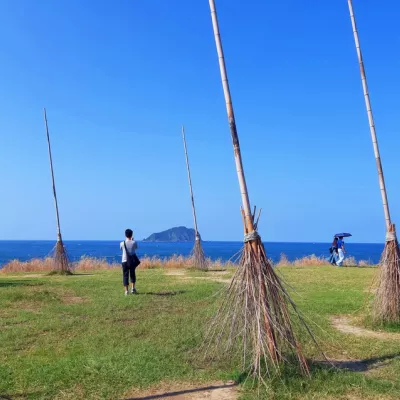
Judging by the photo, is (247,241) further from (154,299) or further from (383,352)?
(154,299)

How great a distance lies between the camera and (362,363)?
542 centimetres

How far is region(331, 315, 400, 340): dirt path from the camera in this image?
22.2ft

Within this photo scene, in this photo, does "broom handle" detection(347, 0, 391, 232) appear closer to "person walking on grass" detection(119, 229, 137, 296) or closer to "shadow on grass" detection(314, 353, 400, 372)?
"shadow on grass" detection(314, 353, 400, 372)

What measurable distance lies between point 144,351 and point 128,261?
5.32m

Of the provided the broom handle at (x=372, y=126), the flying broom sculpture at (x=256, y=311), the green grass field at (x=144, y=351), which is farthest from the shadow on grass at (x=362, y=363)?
the broom handle at (x=372, y=126)

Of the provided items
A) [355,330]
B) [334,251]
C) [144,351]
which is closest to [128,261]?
[144,351]

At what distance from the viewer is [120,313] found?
841cm

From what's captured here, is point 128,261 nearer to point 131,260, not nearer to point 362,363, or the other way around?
point 131,260

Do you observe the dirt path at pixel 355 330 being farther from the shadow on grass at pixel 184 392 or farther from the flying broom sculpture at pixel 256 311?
the shadow on grass at pixel 184 392

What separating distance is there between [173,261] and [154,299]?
11582 millimetres

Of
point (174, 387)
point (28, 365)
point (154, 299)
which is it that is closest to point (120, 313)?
point (154, 299)

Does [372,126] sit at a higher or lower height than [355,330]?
higher

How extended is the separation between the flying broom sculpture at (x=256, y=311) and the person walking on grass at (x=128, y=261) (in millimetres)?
6019

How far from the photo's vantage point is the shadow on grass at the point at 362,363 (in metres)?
5.19
